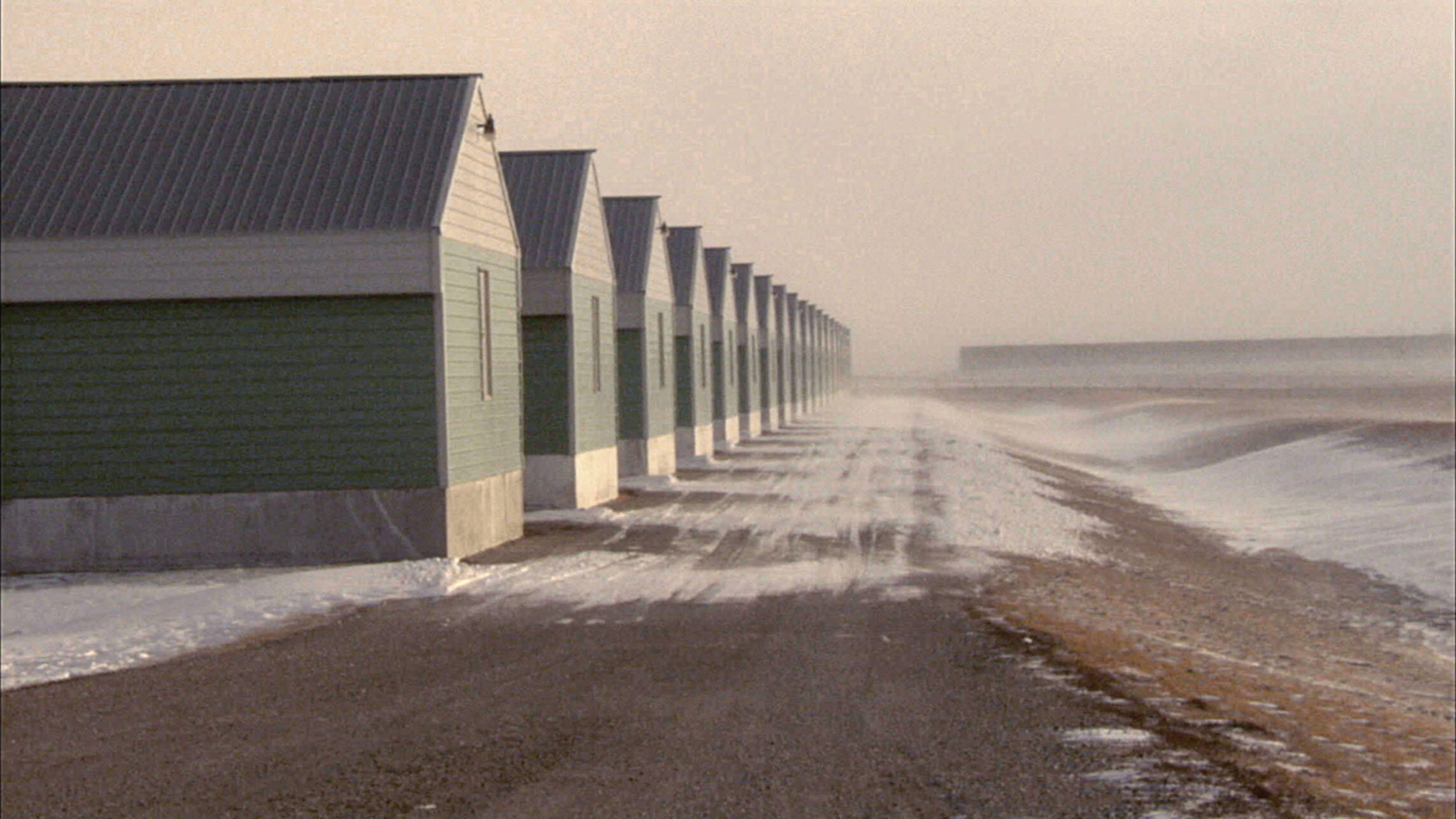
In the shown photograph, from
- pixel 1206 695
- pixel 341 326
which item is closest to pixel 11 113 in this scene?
pixel 341 326

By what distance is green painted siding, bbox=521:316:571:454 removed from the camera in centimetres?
2586

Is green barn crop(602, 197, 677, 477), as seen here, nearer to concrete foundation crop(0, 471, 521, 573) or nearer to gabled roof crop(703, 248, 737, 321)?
gabled roof crop(703, 248, 737, 321)

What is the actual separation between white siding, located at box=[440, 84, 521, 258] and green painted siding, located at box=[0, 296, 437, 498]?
4.58ft

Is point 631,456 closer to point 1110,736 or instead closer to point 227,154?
point 227,154

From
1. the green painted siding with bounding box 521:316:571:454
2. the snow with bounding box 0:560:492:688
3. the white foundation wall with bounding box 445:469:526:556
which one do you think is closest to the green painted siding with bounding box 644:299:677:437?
the green painted siding with bounding box 521:316:571:454

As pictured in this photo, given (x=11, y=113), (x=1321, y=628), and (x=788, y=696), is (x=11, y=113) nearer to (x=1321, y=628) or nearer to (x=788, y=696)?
(x=788, y=696)

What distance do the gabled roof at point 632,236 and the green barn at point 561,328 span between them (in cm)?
455

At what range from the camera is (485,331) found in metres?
20.8

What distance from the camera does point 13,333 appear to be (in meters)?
18.8

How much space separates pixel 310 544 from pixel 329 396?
6.18 ft

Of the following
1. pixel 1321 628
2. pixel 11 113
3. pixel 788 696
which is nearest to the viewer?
pixel 788 696

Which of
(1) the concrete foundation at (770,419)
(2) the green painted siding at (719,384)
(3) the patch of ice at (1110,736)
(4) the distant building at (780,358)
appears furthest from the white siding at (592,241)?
(4) the distant building at (780,358)

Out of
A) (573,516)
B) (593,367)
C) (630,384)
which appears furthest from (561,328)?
(630,384)

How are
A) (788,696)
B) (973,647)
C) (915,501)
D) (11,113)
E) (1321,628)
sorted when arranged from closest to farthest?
(788,696) → (973,647) → (1321,628) → (11,113) → (915,501)
